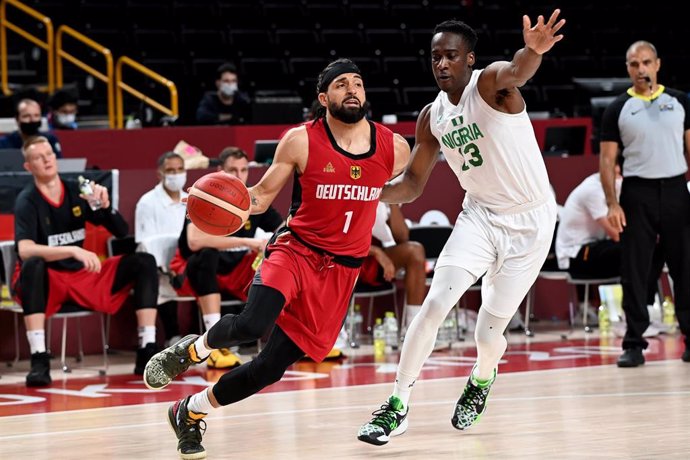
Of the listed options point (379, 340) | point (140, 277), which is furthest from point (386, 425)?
point (379, 340)

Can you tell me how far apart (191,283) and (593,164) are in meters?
4.56

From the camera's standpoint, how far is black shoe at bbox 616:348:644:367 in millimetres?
7855

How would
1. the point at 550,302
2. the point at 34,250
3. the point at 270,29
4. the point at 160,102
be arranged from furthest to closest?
the point at 270,29 → the point at 160,102 → the point at 550,302 → the point at 34,250

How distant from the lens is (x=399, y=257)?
9.39 metres

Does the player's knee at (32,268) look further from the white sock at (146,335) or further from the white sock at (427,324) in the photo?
the white sock at (427,324)

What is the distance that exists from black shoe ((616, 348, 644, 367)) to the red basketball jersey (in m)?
3.33

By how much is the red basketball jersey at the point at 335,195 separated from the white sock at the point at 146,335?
3657 mm

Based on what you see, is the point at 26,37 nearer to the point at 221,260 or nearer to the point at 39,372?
the point at 221,260

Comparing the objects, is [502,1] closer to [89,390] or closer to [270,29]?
[270,29]

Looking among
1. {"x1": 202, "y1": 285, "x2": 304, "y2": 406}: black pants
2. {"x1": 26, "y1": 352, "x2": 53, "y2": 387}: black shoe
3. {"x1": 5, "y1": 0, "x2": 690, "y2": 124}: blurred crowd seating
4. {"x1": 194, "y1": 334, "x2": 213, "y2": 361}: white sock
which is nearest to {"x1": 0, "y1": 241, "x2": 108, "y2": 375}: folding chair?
{"x1": 26, "y1": 352, "x2": 53, "y2": 387}: black shoe

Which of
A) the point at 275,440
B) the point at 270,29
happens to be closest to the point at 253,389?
the point at 275,440

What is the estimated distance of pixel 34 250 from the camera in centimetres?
830

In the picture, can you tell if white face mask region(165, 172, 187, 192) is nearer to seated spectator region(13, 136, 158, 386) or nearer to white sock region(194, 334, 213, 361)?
seated spectator region(13, 136, 158, 386)

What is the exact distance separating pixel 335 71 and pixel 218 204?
846 mm
